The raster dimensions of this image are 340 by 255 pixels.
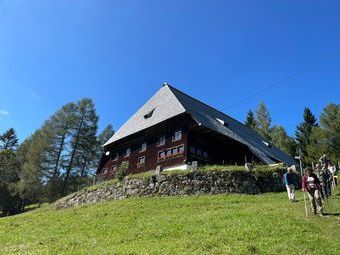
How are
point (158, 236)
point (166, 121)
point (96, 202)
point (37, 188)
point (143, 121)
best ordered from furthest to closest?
point (37, 188), point (143, 121), point (166, 121), point (96, 202), point (158, 236)

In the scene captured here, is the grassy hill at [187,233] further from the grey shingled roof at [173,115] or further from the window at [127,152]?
the window at [127,152]

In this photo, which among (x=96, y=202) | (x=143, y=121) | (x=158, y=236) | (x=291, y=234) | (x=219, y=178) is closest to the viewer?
(x=291, y=234)

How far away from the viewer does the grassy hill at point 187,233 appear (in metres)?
13.1

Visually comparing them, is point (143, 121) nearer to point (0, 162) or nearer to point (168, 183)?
point (168, 183)

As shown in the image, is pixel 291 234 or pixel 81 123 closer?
pixel 291 234

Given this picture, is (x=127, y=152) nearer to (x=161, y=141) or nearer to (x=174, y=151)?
(x=161, y=141)

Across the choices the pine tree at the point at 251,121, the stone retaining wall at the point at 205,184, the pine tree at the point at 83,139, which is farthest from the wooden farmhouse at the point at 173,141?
the pine tree at the point at 251,121

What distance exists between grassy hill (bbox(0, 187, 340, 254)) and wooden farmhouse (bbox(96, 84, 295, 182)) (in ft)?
46.6

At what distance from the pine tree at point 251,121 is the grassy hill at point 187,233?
4909 centimetres

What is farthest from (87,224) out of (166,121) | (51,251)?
(166,121)

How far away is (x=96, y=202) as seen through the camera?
32969 millimetres

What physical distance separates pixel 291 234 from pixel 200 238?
321 cm

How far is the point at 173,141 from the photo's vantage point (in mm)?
38156

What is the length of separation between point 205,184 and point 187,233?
14047 millimetres
